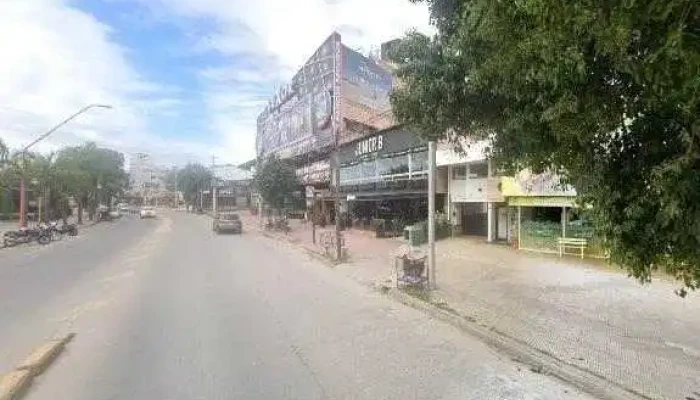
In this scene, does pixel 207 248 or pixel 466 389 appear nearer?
pixel 466 389

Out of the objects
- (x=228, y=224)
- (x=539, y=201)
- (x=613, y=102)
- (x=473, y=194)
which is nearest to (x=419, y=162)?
(x=473, y=194)

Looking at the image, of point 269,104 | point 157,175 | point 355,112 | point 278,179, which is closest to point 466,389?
point 278,179

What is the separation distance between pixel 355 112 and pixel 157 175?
145923 millimetres

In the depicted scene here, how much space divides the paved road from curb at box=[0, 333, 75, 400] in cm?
14

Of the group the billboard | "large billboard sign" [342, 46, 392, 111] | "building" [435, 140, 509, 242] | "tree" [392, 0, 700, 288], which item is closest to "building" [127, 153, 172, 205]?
the billboard

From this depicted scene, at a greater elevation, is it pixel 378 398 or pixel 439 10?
pixel 439 10

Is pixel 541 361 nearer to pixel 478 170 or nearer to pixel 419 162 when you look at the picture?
pixel 478 170

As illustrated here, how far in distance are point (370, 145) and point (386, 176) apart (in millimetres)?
3235

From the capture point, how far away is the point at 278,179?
1751 inches

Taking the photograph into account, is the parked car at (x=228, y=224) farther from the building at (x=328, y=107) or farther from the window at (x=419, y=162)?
the window at (x=419, y=162)

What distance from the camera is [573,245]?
2128cm

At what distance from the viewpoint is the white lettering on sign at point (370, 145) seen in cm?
3700

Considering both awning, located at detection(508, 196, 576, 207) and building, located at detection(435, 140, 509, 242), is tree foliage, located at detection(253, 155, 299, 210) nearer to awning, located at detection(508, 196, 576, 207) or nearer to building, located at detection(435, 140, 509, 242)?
building, located at detection(435, 140, 509, 242)

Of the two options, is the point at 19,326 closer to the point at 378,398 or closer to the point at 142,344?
the point at 142,344
